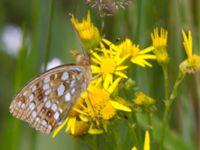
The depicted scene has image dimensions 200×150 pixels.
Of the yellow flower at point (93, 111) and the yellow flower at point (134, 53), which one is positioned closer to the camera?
the yellow flower at point (93, 111)

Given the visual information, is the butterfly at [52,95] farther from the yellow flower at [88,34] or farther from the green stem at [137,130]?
the green stem at [137,130]

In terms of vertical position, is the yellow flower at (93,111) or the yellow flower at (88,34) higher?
the yellow flower at (88,34)

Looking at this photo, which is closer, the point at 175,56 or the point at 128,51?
the point at 128,51

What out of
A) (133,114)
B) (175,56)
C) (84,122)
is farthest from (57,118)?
(175,56)

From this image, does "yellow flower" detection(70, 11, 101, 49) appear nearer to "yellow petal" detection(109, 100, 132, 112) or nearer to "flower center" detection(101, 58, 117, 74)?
"flower center" detection(101, 58, 117, 74)

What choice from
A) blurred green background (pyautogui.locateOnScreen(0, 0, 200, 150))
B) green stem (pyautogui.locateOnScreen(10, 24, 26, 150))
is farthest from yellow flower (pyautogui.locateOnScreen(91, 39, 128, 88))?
→ blurred green background (pyautogui.locateOnScreen(0, 0, 200, 150))

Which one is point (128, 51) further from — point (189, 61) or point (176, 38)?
point (176, 38)

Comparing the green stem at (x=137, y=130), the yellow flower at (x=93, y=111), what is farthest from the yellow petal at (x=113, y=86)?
the green stem at (x=137, y=130)

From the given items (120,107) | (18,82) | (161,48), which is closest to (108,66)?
(120,107)
